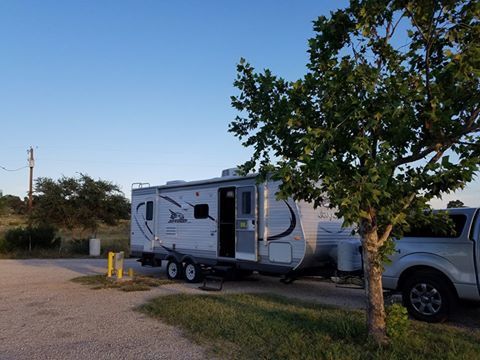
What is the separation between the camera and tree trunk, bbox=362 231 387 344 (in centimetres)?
591

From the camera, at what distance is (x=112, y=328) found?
741 centimetres

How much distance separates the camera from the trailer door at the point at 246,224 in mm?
11555

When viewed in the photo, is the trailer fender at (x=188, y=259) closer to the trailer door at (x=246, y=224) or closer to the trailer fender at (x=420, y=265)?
the trailer door at (x=246, y=224)

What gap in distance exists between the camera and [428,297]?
795 cm

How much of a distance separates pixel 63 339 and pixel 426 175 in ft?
17.5

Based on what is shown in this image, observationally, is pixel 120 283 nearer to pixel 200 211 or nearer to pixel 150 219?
pixel 200 211

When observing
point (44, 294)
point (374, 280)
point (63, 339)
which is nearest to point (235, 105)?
point (374, 280)

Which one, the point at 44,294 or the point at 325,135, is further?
the point at 44,294

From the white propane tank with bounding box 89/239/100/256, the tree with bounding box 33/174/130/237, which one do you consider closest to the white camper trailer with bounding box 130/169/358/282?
the white propane tank with bounding box 89/239/100/256

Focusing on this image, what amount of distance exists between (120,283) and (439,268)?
7854mm

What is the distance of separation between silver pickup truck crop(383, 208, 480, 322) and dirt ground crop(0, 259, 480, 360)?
1.83 feet

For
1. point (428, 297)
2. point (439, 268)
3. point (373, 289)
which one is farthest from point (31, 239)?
point (373, 289)

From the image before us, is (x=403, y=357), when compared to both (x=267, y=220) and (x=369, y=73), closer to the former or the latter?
(x=369, y=73)

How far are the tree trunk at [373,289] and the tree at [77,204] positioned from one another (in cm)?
2563
